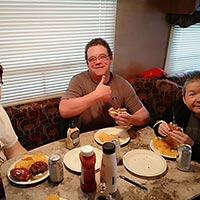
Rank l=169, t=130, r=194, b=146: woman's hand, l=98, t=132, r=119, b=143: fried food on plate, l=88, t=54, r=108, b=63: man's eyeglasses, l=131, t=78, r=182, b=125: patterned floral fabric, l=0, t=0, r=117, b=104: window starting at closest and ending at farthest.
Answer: l=169, t=130, r=194, b=146: woman's hand < l=98, t=132, r=119, b=143: fried food on plate < l=88, t=54, r=108, b=63: man's eyeglasses < l=0, t=0, r=117, b=104: window < l=131, t=78, r=182, b=125: patterned floral fabric

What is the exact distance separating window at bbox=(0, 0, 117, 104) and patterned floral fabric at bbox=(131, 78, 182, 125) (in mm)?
654

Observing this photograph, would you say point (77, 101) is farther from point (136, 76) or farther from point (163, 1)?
point (163, 1)

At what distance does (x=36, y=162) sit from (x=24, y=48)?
1161 mm

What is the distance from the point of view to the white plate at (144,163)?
123 centimetres

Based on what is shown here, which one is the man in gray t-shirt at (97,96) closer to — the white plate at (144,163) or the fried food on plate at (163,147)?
the fried food on plate at (163,147)

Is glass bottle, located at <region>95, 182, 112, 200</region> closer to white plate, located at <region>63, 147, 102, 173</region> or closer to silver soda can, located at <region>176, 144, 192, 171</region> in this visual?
white plate, located at <region>63, 147, 102, 173</region>

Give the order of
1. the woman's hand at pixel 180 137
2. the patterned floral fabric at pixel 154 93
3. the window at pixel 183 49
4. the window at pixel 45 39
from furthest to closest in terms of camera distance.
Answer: the window at pixel 183 49, the patterned floral fabric at pixel 154 93, the window at pixel 45 39, the woman's hand at pixel 180 137

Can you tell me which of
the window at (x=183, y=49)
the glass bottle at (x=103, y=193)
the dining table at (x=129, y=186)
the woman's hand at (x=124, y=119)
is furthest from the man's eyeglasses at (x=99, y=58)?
the window at (x=183, y=49)

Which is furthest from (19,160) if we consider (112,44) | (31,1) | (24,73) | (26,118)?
(112,44)

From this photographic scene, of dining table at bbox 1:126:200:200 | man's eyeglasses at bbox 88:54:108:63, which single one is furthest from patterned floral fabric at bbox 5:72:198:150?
dining table at bbox 1:126:200:200

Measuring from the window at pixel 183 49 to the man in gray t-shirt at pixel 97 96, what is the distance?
4.92 ft

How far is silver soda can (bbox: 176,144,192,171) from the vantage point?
122cm

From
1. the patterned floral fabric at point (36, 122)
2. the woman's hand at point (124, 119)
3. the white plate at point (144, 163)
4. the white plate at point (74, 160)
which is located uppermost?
the woman's hand at point (124, 119)

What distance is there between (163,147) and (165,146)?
0.02m
